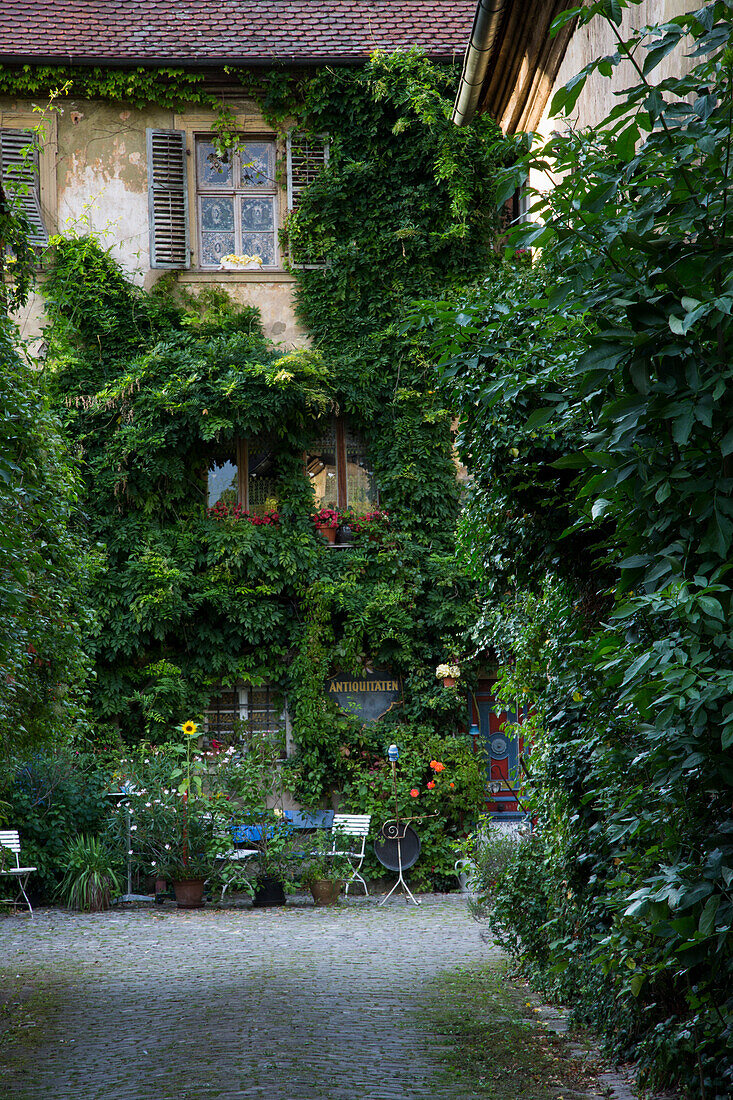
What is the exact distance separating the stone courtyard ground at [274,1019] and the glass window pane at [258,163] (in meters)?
9.18

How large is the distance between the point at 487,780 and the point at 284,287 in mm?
6659

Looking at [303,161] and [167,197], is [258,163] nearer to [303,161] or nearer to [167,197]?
[303,161]

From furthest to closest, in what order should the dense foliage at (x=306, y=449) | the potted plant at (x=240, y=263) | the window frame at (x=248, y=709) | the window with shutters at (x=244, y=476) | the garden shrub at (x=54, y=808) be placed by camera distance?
the potted plant at (x=240, y=263) → the window with shutters at (x=244, y=476) → the window frame at (x=248, y=709) → the dense foliage at (x=306, y=449) → the garden shrub at (x=54, y=808)

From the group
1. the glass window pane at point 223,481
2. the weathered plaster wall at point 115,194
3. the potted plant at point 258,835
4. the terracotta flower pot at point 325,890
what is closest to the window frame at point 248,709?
the potted plant at point 258,835

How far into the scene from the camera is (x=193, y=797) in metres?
11.1

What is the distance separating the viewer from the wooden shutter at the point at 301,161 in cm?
1356

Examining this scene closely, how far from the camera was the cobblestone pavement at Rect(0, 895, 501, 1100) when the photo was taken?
452 cm

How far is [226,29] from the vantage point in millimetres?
13523

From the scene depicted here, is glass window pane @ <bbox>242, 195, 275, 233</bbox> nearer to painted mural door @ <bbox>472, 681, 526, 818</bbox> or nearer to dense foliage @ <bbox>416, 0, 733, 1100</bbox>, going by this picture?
painted mural door @ <bbox>472, 681, 526, 818</bbox>

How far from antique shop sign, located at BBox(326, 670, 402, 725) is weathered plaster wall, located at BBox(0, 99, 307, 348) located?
428 centimetres

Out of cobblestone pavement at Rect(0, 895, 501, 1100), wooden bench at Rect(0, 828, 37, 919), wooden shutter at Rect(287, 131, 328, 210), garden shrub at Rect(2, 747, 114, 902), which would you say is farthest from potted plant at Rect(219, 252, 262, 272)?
cobblestone pavement at Rect(0, 895, 501, 1100)

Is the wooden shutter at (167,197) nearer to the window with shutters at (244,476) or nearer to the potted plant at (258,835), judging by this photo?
the window with shutters at (244,476)

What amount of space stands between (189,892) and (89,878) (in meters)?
1.04

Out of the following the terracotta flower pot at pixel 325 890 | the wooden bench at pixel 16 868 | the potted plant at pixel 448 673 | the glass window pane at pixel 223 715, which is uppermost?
the potted plant at pixel 448 673
